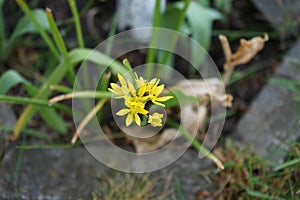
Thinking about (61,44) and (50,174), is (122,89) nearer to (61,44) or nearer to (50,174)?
(61,44)

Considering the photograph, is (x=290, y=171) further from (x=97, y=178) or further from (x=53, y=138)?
(x=53, y=138)

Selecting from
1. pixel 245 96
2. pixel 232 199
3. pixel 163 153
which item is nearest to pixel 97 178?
pixel 163 153

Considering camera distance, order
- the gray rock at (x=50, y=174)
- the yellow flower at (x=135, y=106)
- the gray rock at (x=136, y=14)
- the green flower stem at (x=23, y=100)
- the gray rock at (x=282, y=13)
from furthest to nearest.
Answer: the gray rock at (x=282, y=13)
the gray rock at (x=136, y=14)
the gray rock at (x=50, y=174)
the green flower stem at (x=23, y=100)
the yellow flower at (x=135, y=106)

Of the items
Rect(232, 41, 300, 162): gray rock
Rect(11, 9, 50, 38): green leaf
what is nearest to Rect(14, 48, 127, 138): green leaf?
Rect(11, 9, 50, 38): green leaf

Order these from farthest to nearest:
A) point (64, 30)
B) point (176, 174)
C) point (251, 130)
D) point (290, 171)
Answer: point (64, 30), point (251, 130), point (176, 174), point (290, 171)

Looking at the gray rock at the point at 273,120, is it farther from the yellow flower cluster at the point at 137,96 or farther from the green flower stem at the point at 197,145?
the yellow flower cluster at the point at 137,96

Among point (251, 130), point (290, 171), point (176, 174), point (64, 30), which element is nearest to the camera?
point (290, 171)

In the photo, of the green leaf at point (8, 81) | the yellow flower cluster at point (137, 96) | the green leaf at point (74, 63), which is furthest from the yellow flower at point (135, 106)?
the green leaf at point (8, 81)
